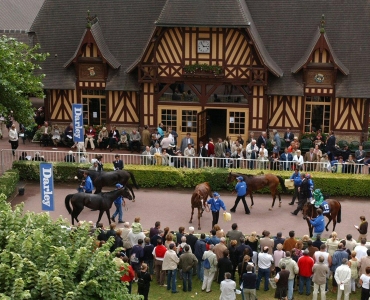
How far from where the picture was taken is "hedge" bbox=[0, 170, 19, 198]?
22.6 meters

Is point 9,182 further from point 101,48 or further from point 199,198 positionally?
point 101,48

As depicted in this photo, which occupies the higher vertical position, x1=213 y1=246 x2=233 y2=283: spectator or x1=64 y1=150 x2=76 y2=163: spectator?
x1=64 y1=150 x2=76 y2=163: spectator

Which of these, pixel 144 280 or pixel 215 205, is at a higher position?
pixel 215 205

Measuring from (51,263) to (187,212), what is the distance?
11.2 meters

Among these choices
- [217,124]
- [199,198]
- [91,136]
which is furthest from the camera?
[217,124]

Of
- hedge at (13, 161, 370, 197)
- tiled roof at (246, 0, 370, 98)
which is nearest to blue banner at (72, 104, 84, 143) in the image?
hedge at (13, 161, 370, 197)

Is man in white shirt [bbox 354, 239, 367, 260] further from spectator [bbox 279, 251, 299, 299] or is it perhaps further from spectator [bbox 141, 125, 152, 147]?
spectator [bbox 141, 125, 152, 147]

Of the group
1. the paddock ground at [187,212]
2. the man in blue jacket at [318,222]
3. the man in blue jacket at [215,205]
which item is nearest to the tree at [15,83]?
the paddock ground at [187,212]

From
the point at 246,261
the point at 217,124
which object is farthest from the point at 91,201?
the point at 217,124

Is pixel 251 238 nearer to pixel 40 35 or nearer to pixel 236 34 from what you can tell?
pixel 236 34

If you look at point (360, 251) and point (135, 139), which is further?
point (135, 139)

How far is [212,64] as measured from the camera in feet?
93.6

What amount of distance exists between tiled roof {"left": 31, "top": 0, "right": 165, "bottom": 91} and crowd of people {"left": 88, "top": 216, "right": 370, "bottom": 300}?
13892 millimetres

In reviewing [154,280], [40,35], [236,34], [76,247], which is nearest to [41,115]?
[40,35]
